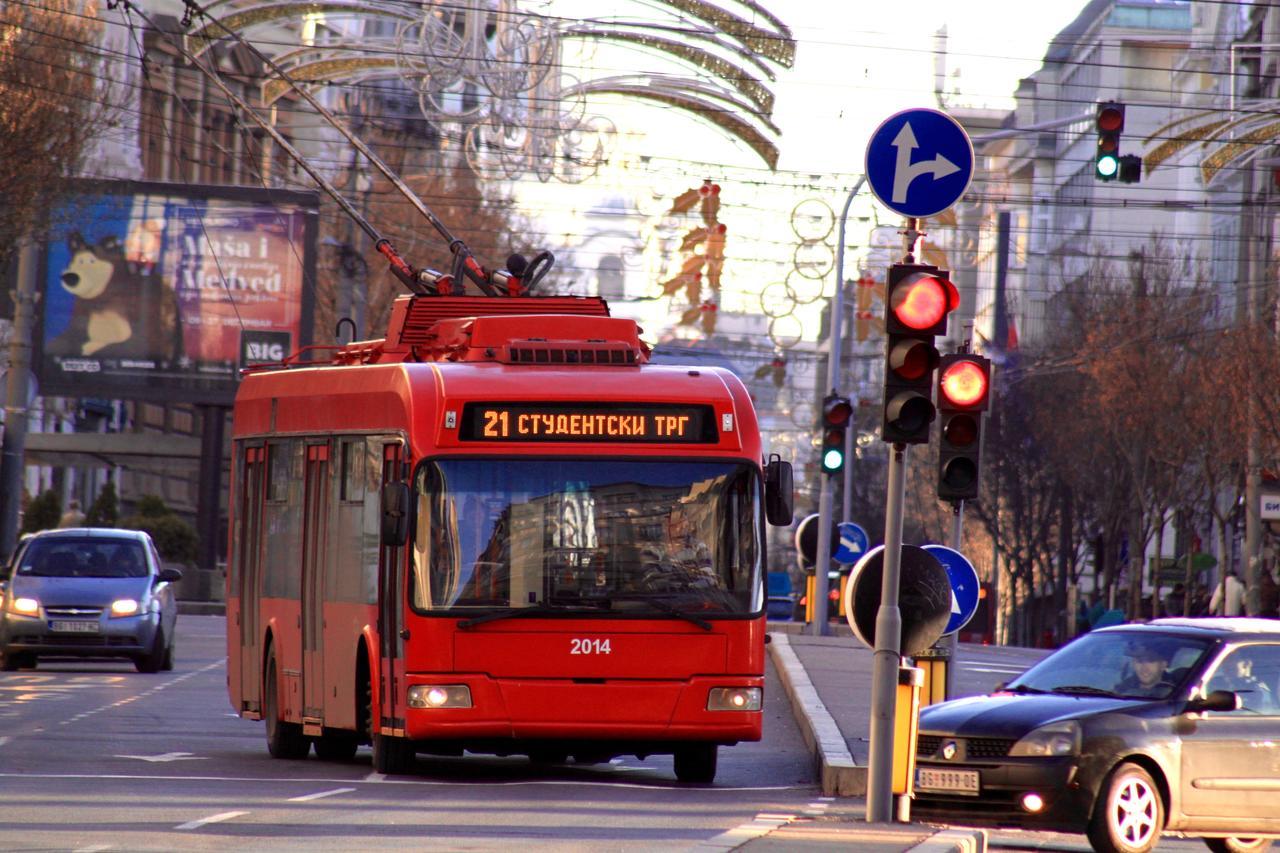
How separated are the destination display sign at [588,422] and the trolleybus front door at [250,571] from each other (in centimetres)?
366

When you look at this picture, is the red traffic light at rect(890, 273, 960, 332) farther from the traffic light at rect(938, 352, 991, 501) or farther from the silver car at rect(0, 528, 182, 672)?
the silver car at rect(0, 528, 182, 672)

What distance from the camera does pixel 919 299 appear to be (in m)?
12.6

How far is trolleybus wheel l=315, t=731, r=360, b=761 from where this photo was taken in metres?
18.2

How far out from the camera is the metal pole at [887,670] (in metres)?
12.5

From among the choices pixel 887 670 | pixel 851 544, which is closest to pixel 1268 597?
pixel 851 544

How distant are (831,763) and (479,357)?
3.43m

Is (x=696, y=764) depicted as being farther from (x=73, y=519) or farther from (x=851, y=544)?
(x=73, y=519)

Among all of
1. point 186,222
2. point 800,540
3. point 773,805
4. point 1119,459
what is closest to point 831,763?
point 773,805

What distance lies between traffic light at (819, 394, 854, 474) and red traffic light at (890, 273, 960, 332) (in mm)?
21970

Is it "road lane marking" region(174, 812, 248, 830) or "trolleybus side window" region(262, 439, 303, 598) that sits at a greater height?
"trolleybus side window" region(262, 439, 303, 598)

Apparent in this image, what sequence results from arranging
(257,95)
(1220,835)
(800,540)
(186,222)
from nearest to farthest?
(1220,835), (800,540), (186,222), (257,95)

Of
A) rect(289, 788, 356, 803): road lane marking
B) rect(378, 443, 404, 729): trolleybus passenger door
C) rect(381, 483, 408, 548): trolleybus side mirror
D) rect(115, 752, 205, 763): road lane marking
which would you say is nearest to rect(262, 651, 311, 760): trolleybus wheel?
rect(115, 752, 205, 763): road lane marking

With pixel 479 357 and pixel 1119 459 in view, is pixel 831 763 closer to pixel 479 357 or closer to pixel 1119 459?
pixel 479 357

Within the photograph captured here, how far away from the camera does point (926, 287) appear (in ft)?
41.4
